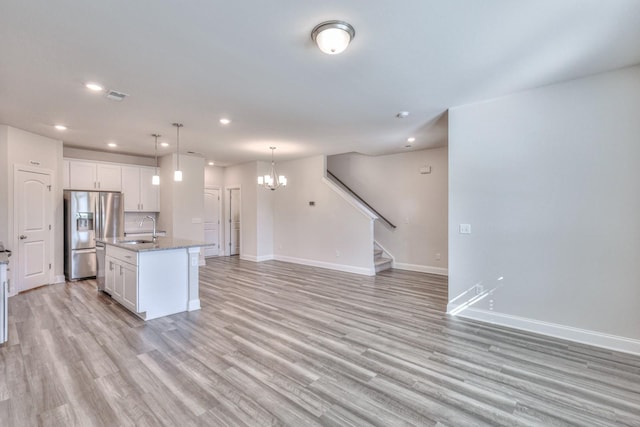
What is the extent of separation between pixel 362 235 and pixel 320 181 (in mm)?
1676

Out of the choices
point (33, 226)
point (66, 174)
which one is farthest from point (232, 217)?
point (33, 226)

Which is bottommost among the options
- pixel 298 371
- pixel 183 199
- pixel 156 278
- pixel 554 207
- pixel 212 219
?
pixel 298 371

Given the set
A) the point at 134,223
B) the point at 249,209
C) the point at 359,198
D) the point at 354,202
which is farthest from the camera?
the point at 249,209

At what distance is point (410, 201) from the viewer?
681 centimetres

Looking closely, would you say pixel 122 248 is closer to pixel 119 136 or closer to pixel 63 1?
pixel 119 136

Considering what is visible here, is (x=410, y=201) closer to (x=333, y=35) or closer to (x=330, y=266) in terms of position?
(x=330, y=266)

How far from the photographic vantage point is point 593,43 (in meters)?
2.44

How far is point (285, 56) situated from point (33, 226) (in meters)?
5.50

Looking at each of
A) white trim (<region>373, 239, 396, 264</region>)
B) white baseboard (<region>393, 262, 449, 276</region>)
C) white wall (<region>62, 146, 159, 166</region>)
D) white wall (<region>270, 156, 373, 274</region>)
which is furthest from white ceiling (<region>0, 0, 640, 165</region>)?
white trim (<region>373, 239, 396, 264</region>)

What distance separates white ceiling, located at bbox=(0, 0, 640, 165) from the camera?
2025 mm

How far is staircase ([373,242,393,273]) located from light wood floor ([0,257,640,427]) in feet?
7.95

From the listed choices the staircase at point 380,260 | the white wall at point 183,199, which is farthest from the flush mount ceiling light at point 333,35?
the white wall at point 183,199

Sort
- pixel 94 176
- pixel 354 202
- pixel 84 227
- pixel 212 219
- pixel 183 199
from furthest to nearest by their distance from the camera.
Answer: pixel 212 219, pixel 183 199, pixel 354 202, pixel 94 176, pixel 84 227

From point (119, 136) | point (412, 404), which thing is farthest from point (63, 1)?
point (119, 136)
